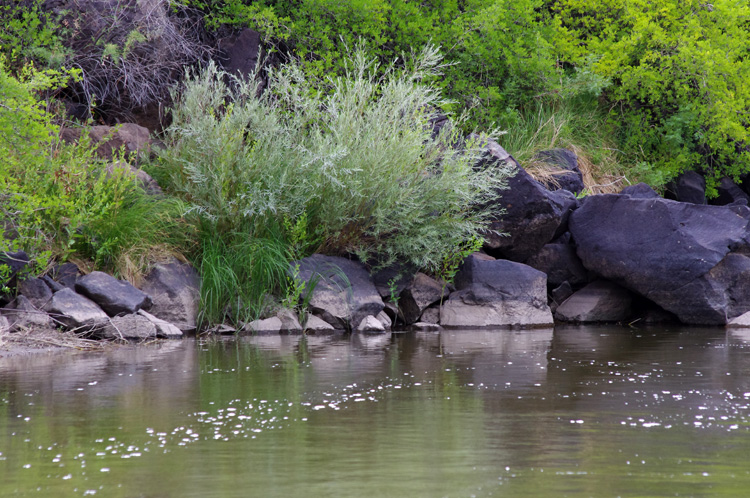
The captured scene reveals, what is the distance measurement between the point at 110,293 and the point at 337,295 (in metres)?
2.83

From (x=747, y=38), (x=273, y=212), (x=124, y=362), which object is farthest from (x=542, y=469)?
(x=747, y=38)

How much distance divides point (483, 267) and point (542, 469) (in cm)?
770

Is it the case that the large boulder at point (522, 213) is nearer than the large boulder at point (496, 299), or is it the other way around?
the large boulder at point (496, 299)

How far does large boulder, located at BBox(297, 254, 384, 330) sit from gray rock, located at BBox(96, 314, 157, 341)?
2.01 metres

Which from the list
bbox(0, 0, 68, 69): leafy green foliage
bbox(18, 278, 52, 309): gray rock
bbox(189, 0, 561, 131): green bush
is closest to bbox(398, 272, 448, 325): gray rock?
bbox(189, 0, 561, 131): green bush

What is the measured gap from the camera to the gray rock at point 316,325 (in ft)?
34.7

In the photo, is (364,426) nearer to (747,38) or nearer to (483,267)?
(483,267)

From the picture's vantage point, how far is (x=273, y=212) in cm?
1068

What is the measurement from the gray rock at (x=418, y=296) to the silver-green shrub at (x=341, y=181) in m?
0.21

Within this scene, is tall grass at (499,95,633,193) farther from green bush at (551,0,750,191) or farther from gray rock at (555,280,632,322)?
gray rock at (555,280,632,322)

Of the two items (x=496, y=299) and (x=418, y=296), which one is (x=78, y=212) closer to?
(x=418, y=296)

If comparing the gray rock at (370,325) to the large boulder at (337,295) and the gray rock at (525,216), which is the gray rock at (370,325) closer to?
the large boulder at (337,295)

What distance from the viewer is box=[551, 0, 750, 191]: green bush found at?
1571cm

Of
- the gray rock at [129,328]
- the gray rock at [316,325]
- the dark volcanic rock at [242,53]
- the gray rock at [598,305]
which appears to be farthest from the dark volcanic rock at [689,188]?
the gray rock at [129,328]
